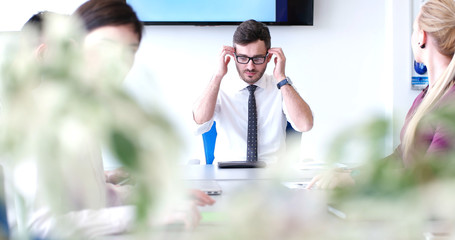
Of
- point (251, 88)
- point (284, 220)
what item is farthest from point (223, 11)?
point (284, 220)

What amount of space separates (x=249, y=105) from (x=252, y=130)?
0.59 ft

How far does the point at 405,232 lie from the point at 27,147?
15 cm

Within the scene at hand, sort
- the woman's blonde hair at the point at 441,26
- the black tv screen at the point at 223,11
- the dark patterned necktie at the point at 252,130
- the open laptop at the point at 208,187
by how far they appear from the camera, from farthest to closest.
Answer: the black tv screen at the point at 223,11
the dark patterned necktie at the point at 252,130
the woman's blonde hair at the point at 441,26
the open laptop at the point at 208,187

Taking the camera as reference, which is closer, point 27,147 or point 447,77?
point 27,147

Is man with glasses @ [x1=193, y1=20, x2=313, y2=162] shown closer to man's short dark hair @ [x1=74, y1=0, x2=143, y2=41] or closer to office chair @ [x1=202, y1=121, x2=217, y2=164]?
office chair @ [x1=202, y1=121, x2=217, y2=164]

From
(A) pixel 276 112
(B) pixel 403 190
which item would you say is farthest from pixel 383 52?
(B) pixel 403 190

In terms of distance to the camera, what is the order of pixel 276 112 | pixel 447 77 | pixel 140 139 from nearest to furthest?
pixel 140 139
pixel 447 77
pixel 276 112

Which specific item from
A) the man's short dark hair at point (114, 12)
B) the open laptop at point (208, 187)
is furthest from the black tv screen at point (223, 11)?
the man's short dark hair at point (114, 12)

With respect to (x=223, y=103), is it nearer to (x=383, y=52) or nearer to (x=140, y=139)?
(x=383, y=52)

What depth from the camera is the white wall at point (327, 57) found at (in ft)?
13.5

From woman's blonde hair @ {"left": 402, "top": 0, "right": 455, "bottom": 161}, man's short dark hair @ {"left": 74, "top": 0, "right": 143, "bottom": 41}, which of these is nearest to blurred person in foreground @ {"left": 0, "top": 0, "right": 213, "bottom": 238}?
man's short dark hair @ {"left": 74, "top": 0, "right": 143, "bottom": 41}

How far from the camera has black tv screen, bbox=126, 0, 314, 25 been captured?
4051 mm

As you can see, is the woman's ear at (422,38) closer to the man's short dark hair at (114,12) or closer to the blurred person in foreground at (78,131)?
the man's short dark hair at (114,12)

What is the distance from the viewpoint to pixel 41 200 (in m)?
0.21
